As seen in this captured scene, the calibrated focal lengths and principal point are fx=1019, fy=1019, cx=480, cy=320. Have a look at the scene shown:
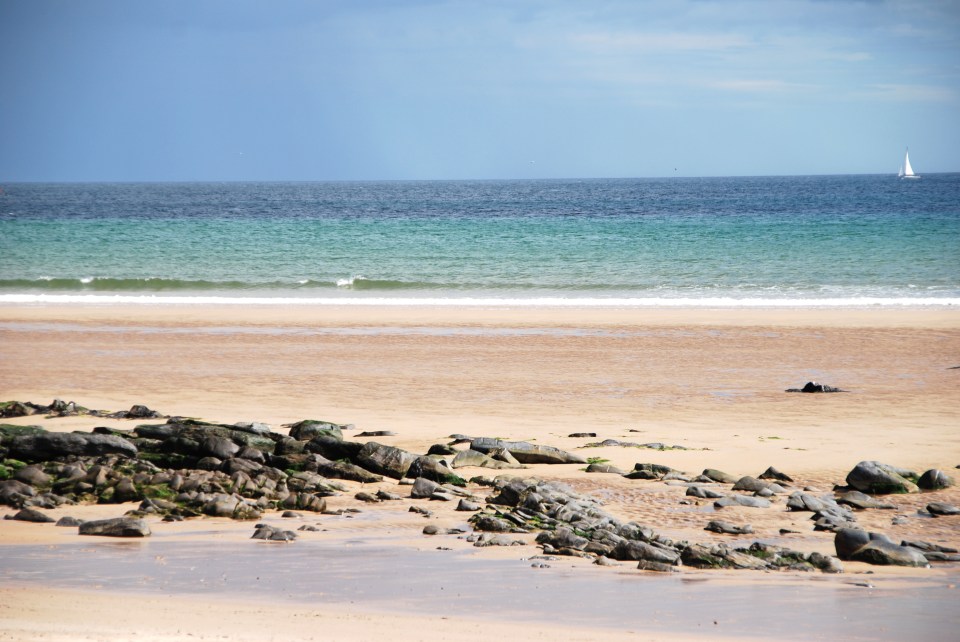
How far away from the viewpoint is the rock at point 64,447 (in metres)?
10.2

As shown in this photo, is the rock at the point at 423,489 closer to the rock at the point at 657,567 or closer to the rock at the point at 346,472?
the rock at the point at 346,472

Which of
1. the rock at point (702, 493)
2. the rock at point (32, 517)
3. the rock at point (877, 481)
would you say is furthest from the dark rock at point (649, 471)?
the rock at point (32, 517)

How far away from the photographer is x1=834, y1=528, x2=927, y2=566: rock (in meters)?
7.45

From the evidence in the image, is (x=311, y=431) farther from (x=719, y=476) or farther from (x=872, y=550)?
(x=872, y=550)

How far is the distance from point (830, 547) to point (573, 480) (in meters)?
2.88

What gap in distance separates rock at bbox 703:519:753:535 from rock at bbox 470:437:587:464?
2.73 m

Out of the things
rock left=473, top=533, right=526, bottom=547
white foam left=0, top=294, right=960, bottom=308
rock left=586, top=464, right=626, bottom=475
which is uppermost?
rock left=473, top=533, right=526, bottom=547

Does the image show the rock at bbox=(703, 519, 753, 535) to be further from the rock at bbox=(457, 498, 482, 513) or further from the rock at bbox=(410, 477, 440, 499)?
the rock at bbox=(410, 477, 440, 499)

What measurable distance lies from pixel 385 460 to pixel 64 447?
10.6ft

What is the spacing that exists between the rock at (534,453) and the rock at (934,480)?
3.37 metres

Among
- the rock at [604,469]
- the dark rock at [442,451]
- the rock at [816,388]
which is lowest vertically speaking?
the rock at [816,388]

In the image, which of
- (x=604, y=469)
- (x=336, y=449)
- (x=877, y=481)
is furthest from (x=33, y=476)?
(x=877, y=481)

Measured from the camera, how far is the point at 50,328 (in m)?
24.4

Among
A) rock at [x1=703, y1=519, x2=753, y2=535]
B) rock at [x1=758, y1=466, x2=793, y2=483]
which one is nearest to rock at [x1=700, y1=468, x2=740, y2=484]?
rock at [x1=758, y1=466, x2=793, y2=483]
